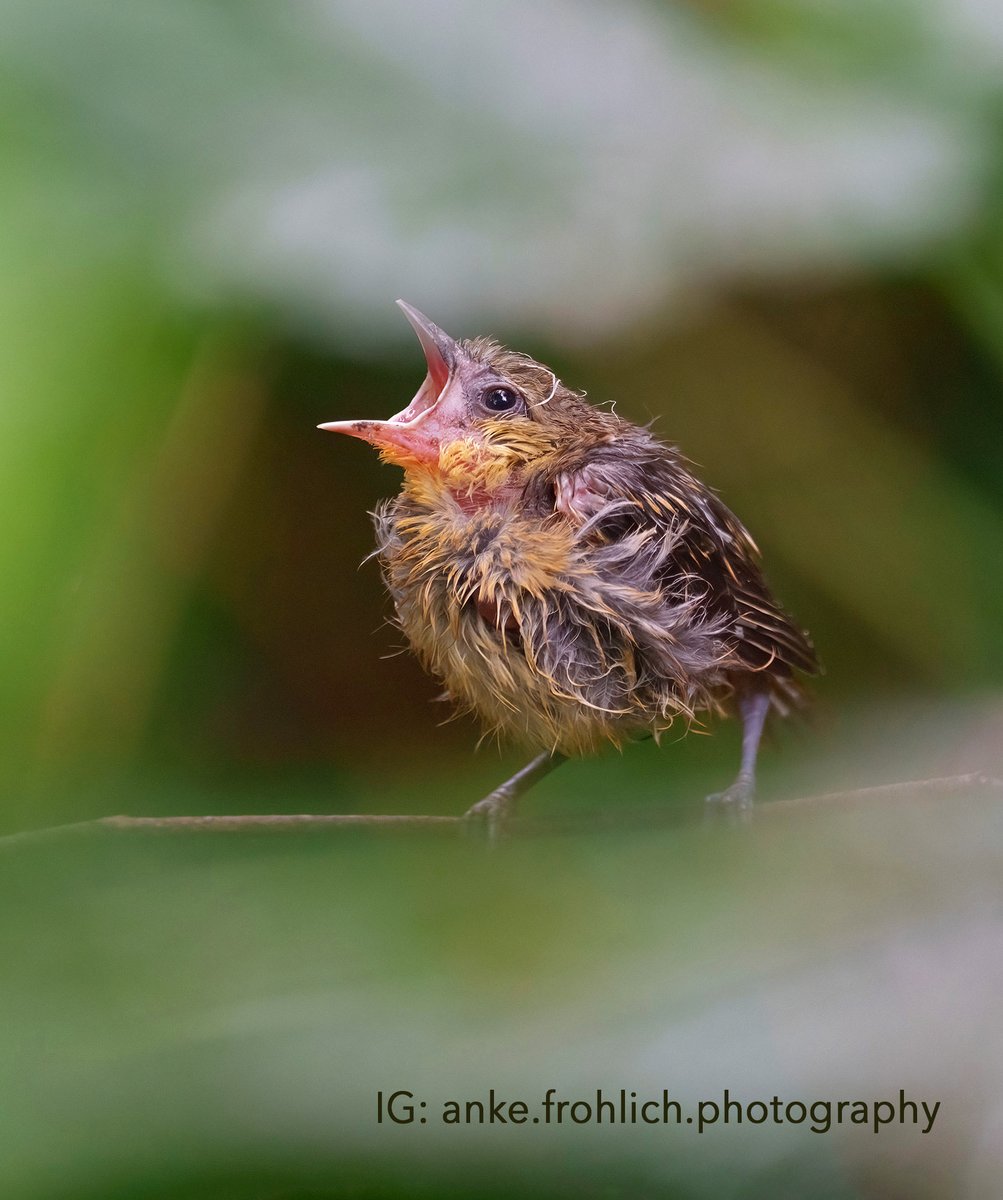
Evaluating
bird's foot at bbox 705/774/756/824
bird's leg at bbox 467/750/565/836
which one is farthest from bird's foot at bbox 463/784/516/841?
bird's foot at bbox 705/774/756/824

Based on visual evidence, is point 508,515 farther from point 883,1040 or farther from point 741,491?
point 741,491

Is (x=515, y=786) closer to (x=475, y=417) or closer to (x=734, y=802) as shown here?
(x=734, y=802)

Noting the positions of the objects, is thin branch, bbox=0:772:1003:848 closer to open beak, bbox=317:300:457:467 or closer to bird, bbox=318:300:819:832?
bird, bbox=318:300:819:832

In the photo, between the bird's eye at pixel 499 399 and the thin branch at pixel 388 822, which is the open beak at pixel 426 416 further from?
the thin branch at pixel 388 822

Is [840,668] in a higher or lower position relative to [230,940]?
higher

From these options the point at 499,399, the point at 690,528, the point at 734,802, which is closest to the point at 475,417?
the point at 499,399

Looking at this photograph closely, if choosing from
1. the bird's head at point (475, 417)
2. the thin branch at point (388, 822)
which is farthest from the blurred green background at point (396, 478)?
the bird's head at point (475, 417)

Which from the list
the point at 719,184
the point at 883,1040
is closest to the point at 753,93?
→ the point at 719,184
